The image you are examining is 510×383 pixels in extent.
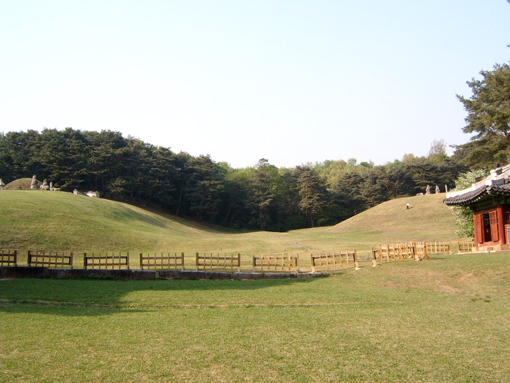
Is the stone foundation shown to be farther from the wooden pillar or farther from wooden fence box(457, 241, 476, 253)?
wooden fence box(457, 241, 476, 253)

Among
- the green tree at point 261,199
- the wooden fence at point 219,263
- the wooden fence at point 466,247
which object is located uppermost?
the green tree at point 261,199

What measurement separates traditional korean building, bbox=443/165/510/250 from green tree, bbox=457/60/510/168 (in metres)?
10.4

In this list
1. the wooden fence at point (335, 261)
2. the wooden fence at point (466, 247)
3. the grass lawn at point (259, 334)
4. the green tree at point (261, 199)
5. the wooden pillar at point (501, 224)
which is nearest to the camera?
the grass lawn at point (259, 334)

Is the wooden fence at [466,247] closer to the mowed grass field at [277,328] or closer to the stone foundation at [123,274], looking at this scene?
the mowed grass field at [277,328]

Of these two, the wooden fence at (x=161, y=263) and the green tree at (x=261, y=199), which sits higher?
the green tree at (x=261, y=199)

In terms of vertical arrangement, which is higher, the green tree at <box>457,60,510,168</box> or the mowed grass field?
the green tree at <box>457,60,510,168</box>

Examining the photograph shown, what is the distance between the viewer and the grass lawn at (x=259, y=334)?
7949mm

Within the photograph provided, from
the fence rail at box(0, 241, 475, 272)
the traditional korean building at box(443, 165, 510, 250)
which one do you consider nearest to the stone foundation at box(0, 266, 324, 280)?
the fence rail at box(0, 241, 475, 272)

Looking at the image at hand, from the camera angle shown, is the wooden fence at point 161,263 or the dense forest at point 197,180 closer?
the wooden fence at point 161,263

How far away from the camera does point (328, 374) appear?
7887mm

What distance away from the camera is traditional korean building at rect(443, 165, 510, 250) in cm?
2834

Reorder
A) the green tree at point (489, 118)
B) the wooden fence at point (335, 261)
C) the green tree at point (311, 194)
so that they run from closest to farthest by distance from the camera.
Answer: the wooden fence at point (335, 261) → the green tree at point (489, 118) → the green tree at point (311, 194)

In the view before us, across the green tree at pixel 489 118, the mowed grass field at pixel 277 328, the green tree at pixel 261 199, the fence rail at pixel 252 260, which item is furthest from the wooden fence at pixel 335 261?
the green tree at pixel 261 199

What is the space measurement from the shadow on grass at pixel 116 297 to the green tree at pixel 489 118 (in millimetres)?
29384
